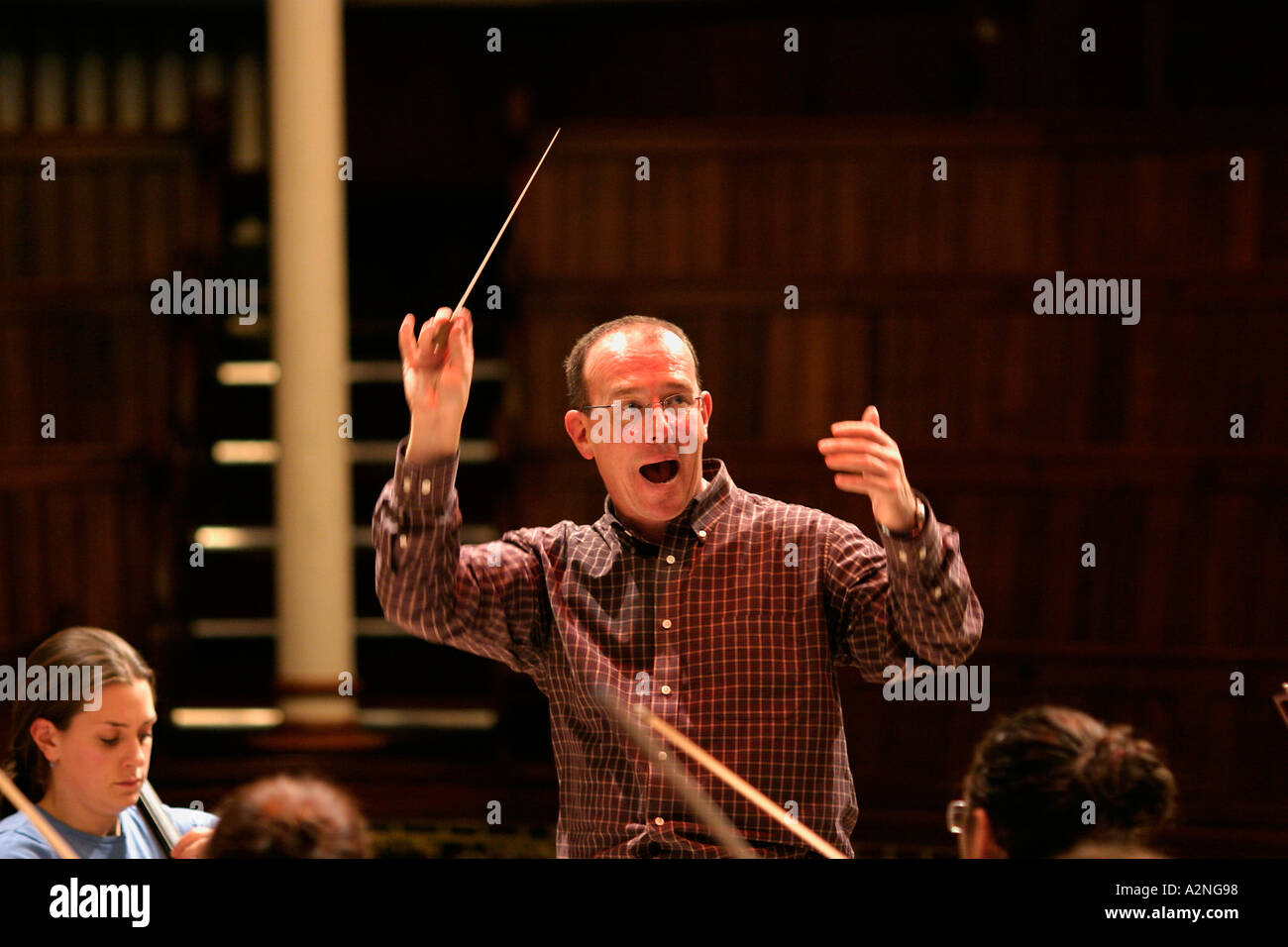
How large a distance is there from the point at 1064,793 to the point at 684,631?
739 mm

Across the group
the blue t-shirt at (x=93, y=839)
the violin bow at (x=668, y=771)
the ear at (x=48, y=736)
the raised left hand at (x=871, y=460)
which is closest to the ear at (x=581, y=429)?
the violin bow at (x=668, y=771)

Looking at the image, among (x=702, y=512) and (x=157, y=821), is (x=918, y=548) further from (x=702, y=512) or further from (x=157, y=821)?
(x=157, y=821)

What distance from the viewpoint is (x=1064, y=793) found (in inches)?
58.8

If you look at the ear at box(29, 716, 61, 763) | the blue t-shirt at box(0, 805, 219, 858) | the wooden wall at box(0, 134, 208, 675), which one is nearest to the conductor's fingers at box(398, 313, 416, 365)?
the blue t-shirt at box(0, 805, 219, 858)

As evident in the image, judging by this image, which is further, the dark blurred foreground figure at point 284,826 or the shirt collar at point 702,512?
the shirt collar at point 702,512

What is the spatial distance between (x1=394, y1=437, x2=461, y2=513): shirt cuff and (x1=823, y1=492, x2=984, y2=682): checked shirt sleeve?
0.60 m

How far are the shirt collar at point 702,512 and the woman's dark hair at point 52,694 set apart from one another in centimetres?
81

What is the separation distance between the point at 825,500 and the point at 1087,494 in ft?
2.74

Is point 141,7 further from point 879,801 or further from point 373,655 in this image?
point 879,801

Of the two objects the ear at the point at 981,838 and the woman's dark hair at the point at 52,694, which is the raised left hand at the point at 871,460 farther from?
the woman's dark hair at the point at 52,694

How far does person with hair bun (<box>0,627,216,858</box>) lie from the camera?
202 centimetres

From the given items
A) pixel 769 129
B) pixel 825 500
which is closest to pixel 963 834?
pixel 825 500

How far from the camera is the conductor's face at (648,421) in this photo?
209 centimetres

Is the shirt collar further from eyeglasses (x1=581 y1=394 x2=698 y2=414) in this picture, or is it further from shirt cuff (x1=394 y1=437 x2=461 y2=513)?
shirt cuff (x1=394 y1=437 x2=461 y2=513)
